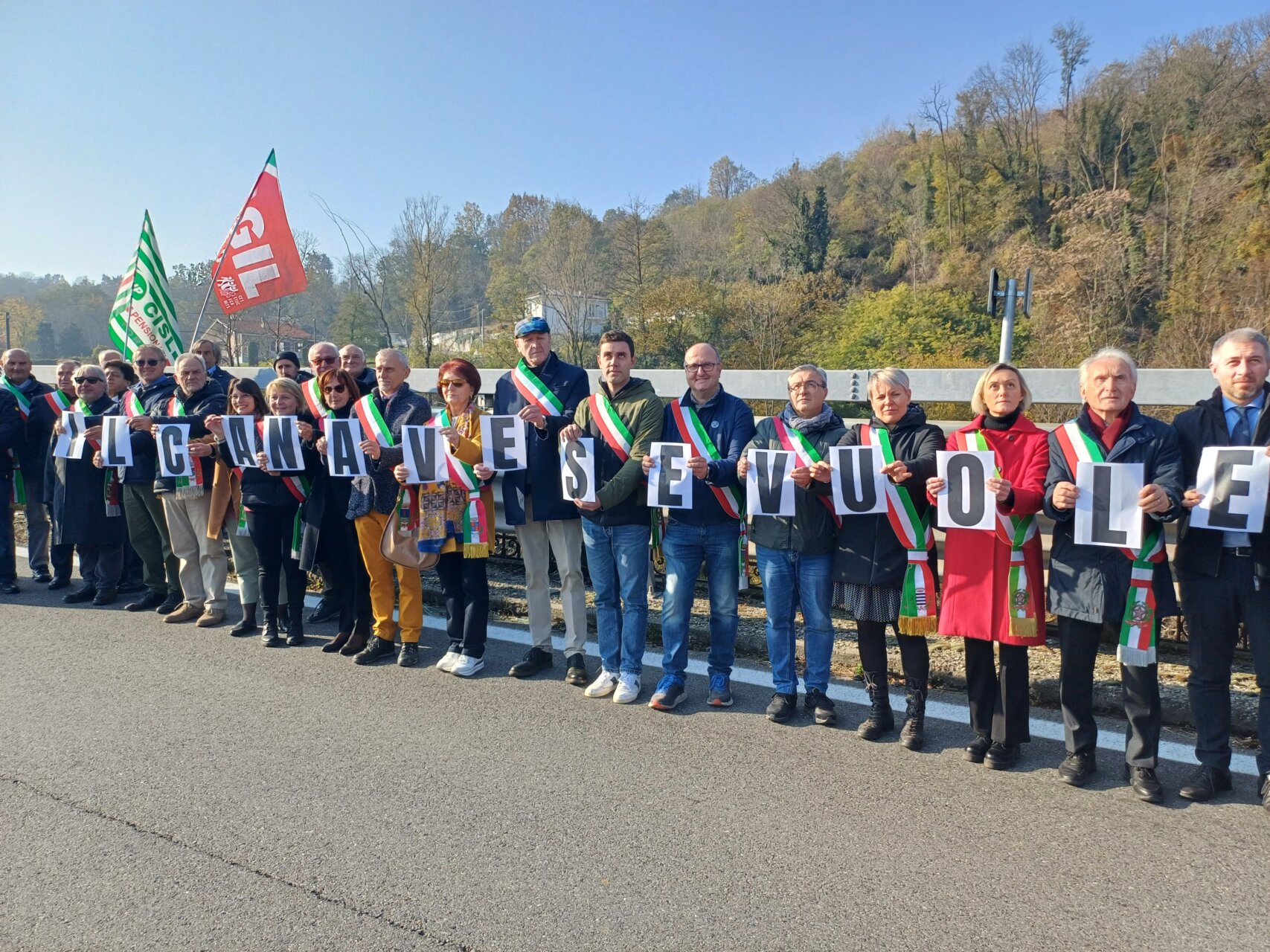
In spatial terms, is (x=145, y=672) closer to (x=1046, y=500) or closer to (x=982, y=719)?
(x=982, y=719)

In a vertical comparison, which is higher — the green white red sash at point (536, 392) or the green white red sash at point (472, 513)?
the green white red sash at point (536, 392)

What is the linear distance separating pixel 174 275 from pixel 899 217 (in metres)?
41.2

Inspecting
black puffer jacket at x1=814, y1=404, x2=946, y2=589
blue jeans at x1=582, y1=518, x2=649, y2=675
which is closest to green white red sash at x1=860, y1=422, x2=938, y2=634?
black puffer jacket at x1=814, y1=404, x2=946, y2=589

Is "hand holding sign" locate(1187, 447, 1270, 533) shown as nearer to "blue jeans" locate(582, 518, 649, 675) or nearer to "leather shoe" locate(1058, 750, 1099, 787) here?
"leather shoe" locate(1058, 750, 1099, 787)

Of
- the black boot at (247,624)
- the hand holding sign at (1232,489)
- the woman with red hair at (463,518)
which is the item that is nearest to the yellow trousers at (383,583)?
the woman with red hair at (463,518)

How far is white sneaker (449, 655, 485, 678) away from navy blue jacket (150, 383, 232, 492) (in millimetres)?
2900

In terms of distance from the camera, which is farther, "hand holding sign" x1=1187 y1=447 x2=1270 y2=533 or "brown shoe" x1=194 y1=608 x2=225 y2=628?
"brown shoe" x1=194 y1=608 x2=225 y2=628

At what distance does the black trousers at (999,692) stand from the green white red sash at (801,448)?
989mm

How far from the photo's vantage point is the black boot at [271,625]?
6.29m

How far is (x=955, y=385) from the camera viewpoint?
23.1 feet

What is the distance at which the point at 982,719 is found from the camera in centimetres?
428

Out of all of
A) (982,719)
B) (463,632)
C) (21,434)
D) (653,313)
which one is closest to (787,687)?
(982,719)

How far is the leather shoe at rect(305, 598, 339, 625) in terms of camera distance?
22.7 ft

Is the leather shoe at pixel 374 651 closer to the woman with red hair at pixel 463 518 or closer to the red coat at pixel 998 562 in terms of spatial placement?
the woman with red hair at pixel 463 518
